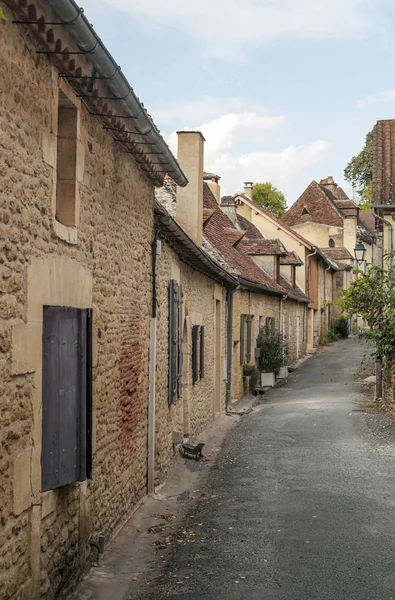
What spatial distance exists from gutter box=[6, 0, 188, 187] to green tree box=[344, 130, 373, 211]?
120ft

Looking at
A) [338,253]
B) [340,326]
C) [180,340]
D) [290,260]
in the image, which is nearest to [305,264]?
[290,260]

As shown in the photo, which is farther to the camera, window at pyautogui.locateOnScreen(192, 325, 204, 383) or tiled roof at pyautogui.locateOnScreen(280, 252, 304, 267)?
tiled roof at pyautogui.locateOnScreen(280, 252, 304, 267)

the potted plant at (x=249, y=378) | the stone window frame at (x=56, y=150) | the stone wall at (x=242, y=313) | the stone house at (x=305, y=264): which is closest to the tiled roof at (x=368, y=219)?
the stone house at (x=305, y=264)

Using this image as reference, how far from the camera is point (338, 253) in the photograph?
45.8 metres

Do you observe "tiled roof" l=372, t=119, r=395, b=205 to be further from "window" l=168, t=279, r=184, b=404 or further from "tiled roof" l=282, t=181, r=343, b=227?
"tiled roof" l=282, t=181, r=343, b=227

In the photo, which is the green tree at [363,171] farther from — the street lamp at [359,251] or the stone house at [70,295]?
the stone house at [70,295]

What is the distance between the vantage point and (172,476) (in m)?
11.1

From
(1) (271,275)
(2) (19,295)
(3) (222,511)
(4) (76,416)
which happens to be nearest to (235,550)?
(3) (222,511)

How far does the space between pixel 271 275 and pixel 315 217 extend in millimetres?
20271

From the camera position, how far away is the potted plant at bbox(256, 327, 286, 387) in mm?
24359

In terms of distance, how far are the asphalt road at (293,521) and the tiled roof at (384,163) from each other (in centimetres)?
581

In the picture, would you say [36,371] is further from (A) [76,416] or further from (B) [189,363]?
(B) [189,363]

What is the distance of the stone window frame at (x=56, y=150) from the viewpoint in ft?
18.1

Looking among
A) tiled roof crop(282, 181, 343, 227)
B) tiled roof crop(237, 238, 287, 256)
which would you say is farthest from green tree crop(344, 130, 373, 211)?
tiled roof crop(237, 238, 287, 256)
